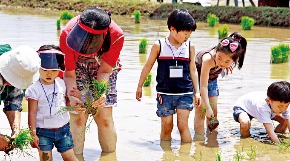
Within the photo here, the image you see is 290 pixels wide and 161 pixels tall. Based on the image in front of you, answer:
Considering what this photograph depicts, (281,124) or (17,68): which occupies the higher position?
(17,68)

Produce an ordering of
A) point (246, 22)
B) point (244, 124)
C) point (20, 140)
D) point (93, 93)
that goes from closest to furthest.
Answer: point (20, 140), point (93, 93), point (244, 124), point (246, 22)

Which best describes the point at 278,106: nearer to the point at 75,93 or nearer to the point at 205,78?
the point at 205,78

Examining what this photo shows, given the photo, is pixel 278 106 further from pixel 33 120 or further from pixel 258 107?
pixel 33 120

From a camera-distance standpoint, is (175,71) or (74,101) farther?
(175,71)

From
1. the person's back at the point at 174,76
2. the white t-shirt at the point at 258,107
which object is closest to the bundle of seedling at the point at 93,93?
the person's back at the point at 174,76

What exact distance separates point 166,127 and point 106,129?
27.4 inches

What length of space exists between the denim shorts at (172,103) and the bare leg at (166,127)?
A: 41mm

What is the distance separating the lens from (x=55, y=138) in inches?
179

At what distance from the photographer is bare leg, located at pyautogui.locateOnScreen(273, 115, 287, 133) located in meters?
6.01

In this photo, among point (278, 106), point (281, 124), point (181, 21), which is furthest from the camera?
point (281, 124)

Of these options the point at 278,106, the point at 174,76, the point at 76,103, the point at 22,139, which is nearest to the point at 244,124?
the point at 278,106

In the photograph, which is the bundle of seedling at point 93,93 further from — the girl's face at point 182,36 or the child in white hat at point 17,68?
the girl's face at point 182,36

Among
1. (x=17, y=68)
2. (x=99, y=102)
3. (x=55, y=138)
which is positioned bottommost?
(x=55, y=138)

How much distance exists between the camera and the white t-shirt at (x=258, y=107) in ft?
19.0
